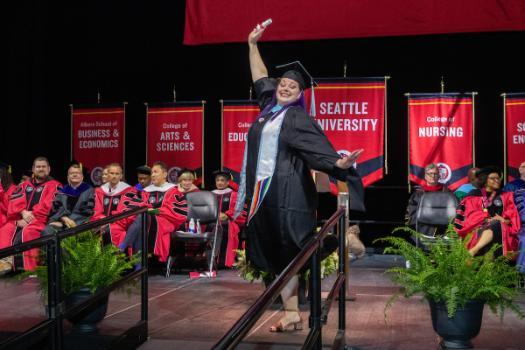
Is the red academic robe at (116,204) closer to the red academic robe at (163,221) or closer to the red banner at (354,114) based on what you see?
the red academic robe at (163,221)

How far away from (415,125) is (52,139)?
582cm

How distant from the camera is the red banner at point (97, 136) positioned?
950 cm

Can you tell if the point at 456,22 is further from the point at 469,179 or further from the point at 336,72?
the point at 336,72

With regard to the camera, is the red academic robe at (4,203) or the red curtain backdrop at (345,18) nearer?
the red curtain backdrop at (345,18)

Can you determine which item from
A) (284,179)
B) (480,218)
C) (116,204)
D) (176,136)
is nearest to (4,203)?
(116,204)

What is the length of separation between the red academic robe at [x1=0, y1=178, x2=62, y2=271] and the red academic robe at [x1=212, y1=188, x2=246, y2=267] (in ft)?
6.06

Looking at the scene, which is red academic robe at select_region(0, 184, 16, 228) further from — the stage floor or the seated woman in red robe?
the seated woman in red robe

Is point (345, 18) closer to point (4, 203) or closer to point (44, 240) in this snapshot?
point (4, 203)

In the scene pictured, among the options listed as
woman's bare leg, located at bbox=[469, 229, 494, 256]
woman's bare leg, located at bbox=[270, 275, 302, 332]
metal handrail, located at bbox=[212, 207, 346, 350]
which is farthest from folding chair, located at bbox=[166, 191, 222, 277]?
metal handrail, located at bbox=[212, 207, 346, 350]

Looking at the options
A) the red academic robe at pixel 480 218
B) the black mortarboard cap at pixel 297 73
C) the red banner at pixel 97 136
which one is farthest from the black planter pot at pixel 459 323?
the red banner at pixel 97 136

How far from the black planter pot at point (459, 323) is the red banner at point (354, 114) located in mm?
4754

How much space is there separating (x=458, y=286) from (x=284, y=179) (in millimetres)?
1033

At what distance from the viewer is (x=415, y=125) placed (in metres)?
8.18

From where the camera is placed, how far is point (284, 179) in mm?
3482
